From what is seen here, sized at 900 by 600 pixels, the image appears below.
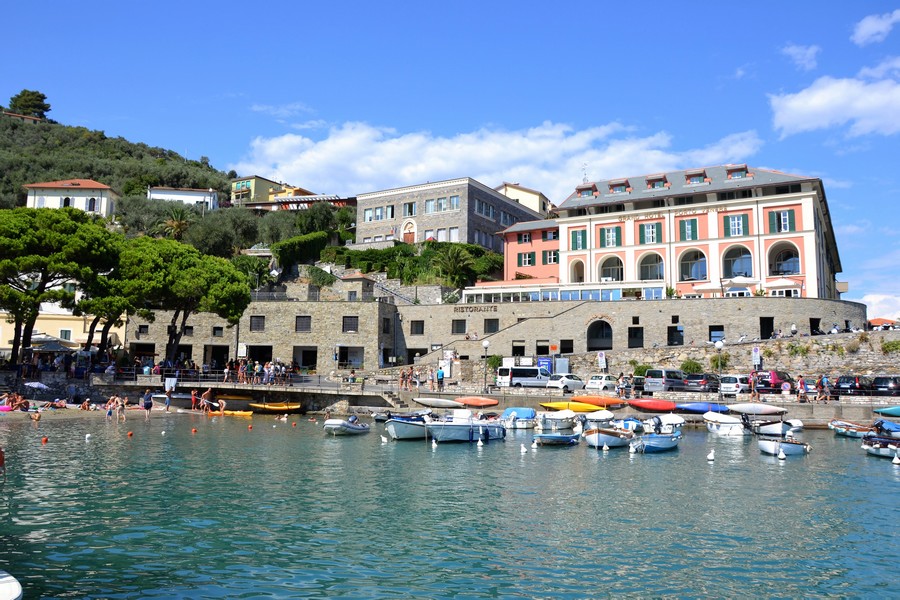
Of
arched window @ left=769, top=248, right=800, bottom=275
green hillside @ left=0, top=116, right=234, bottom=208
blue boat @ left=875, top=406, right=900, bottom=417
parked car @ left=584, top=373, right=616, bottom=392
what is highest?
green hillside @ left=0, top=116, right=234, bottom=208

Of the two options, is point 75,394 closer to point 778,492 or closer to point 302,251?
point 302,251

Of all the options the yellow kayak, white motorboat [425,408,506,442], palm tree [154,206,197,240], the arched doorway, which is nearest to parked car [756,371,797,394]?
the yellow kayak

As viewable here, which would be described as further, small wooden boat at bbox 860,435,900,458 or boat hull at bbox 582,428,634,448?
boat hull at bbox 582,428,634,448

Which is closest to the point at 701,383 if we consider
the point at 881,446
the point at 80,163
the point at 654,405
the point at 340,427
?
the point at 654,405

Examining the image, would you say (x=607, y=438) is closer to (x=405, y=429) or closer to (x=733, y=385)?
(x=405, y=429)

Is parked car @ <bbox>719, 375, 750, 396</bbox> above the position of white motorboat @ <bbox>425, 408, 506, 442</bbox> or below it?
above

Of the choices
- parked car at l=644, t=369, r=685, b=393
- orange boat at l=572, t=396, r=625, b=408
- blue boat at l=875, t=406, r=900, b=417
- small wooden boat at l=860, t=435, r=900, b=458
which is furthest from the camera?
parked car at l=644, t=369, r=685, b=393

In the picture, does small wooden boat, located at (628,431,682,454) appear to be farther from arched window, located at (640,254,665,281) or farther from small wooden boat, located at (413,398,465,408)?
arched window, located at (640,254,665,281)

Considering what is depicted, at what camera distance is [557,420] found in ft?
116

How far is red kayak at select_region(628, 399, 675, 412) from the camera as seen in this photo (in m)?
37.4

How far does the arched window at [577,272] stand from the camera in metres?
64.4

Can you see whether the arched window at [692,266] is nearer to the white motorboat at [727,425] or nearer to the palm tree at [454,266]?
the palm tree at [454,266]

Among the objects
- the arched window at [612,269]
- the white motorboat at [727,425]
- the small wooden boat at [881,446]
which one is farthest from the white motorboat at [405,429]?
the arched window at [612,269]

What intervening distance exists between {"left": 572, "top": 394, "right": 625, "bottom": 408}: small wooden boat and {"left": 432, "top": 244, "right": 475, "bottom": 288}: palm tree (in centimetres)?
2784
